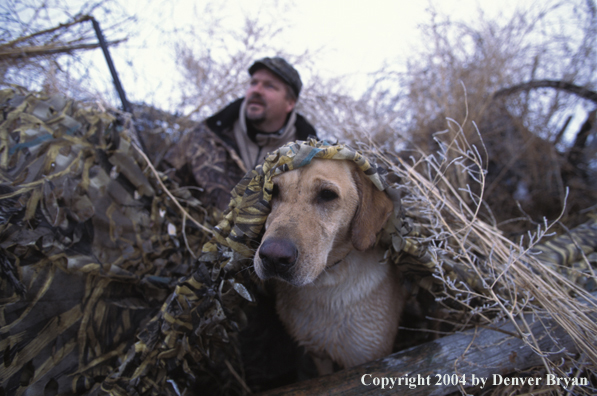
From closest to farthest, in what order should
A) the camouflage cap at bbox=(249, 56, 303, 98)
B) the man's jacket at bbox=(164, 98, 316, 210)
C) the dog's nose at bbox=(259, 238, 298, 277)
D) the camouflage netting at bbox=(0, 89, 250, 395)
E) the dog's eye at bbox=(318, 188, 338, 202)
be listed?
the dog's nose at bbox=(259, 238, 298, 277)
the camouflage netting at bbox=(0, 89, 250, 395)
the dog's eye at bbox=(318, 188, 338, 202)
the man's jacket at bbox=(164, 98, 316, 210)
the camouflage cap at bbox=(249, 56, 303, 98)

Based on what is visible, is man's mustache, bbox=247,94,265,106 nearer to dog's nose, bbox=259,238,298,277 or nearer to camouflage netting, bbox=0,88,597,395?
camouflage netting, bbox=0,88,597,395

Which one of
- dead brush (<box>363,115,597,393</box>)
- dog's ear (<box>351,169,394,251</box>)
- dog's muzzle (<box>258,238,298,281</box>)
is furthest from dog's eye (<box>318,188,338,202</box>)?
dead brush (<box>363,115,597,393</box>)

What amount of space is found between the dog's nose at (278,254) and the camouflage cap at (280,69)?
2.74 meters

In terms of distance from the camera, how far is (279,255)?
4.36ft

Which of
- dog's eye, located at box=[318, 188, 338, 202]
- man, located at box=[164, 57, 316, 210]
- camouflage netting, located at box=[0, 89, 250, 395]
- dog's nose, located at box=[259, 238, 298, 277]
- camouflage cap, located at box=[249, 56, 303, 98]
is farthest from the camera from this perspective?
camouflage cap, located at box=[249, 56, 303, 98]

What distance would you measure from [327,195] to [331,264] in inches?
18.0

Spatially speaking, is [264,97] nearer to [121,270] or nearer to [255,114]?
[255,114]

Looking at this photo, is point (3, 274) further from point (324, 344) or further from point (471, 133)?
point (471, 133)

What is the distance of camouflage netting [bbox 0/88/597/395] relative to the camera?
1.44 meters

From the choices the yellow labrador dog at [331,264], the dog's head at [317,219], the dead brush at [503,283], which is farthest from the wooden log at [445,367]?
the dog's head at [317,219]

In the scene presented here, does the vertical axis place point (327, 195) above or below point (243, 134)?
below

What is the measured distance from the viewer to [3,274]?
1400mm

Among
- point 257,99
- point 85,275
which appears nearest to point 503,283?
point 85,275

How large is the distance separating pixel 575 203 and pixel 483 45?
2.55 metres
